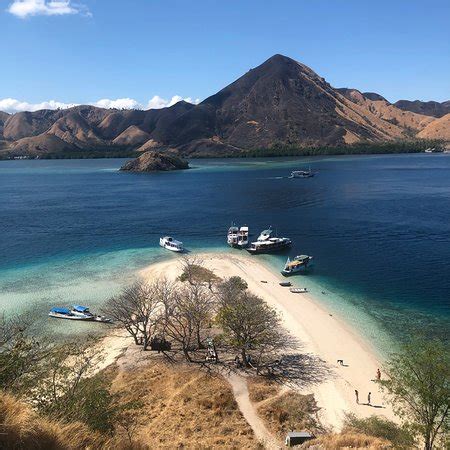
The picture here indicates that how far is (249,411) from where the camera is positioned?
88.6 ft

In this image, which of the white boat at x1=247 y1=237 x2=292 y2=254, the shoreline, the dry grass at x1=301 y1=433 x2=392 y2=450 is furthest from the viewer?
the white boat at x1=247 y1=237 x2=292 y2=254

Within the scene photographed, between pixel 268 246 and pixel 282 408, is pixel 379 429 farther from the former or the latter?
pixel 268 246

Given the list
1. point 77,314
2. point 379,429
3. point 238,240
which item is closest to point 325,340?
point 379,429

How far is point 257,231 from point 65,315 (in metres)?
47.7

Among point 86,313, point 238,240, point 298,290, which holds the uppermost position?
point 238,240

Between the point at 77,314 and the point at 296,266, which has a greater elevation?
the point at 296,266

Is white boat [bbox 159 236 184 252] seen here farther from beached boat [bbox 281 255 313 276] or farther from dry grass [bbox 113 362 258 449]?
dry grass [bbox 113 362 258 449]

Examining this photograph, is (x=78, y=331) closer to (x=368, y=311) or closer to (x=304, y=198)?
(x=368, y=311)

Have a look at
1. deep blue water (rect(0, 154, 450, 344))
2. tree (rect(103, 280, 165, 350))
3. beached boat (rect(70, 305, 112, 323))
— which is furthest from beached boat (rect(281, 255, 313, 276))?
beached boat (rect(70, 305, 112, 323))

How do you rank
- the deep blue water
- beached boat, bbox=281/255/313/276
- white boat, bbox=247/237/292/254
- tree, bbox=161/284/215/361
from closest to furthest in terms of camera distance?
tree, bbox=161/284/215/361, the deep blue water, beached boat, bbox=281/255/313/276, white boat, bbox=247/237/292/254

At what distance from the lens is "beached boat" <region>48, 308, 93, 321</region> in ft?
141

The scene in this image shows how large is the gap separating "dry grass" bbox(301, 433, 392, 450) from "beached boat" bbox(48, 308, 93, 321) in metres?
27.8

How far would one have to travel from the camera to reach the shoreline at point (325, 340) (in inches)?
1119

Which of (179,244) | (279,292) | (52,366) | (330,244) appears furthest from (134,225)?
(52,366)
